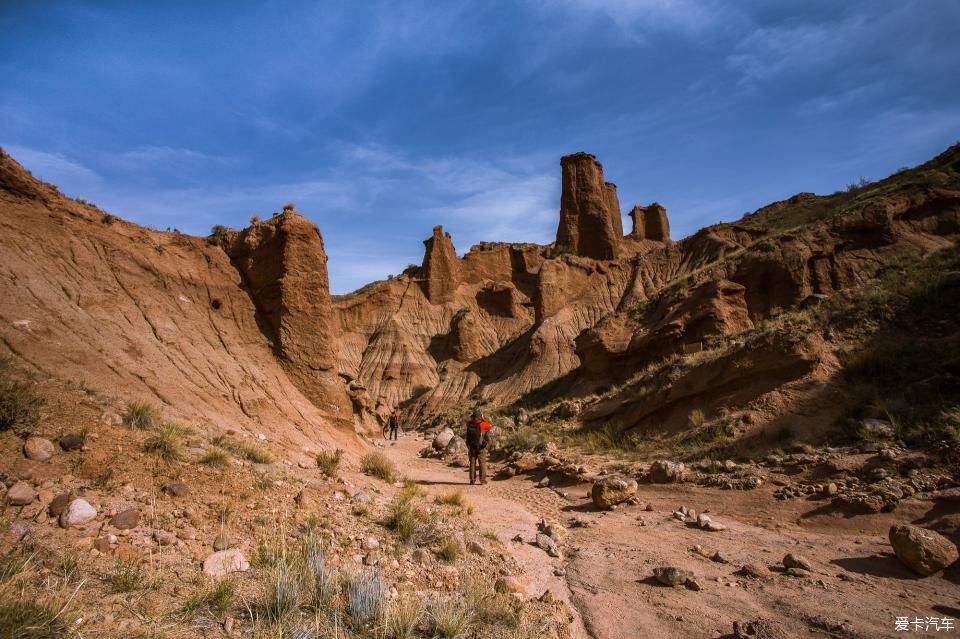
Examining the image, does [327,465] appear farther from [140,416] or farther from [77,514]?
[77,514]

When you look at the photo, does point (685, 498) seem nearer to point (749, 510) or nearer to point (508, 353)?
point (749, 510)

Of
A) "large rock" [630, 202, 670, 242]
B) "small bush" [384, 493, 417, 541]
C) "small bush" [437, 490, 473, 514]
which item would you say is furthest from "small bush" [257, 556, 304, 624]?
"large rock" [630, 202, 670, 242]

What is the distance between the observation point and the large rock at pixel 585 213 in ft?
199

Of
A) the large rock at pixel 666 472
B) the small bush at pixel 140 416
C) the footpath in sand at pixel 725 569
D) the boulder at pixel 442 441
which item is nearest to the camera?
the footpath in sand at pixel 725 569

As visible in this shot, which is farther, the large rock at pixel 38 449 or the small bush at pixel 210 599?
the large rock at pixel 38 449

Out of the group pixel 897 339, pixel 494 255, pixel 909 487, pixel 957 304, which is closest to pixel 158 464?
pixel 909 487

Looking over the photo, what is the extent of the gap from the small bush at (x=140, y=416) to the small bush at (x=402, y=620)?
4735 mm

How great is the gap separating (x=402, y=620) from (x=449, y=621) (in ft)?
1.25

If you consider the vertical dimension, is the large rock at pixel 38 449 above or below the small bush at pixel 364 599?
above

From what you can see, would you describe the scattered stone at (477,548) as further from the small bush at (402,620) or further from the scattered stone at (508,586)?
the small bush at (402,620)

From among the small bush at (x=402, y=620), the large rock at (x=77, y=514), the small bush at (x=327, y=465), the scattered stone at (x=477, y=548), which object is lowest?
the scattered stone at (x=477, y=548)

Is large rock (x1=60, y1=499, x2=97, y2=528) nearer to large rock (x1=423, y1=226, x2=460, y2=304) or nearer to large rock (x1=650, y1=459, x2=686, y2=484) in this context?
large rock (x1=650, y1=459, x2=686, y2=484)

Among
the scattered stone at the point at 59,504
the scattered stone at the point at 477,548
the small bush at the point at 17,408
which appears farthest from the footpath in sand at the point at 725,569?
the small bush at the point at 17,408

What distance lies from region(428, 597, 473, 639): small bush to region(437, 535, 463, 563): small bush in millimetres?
1565
